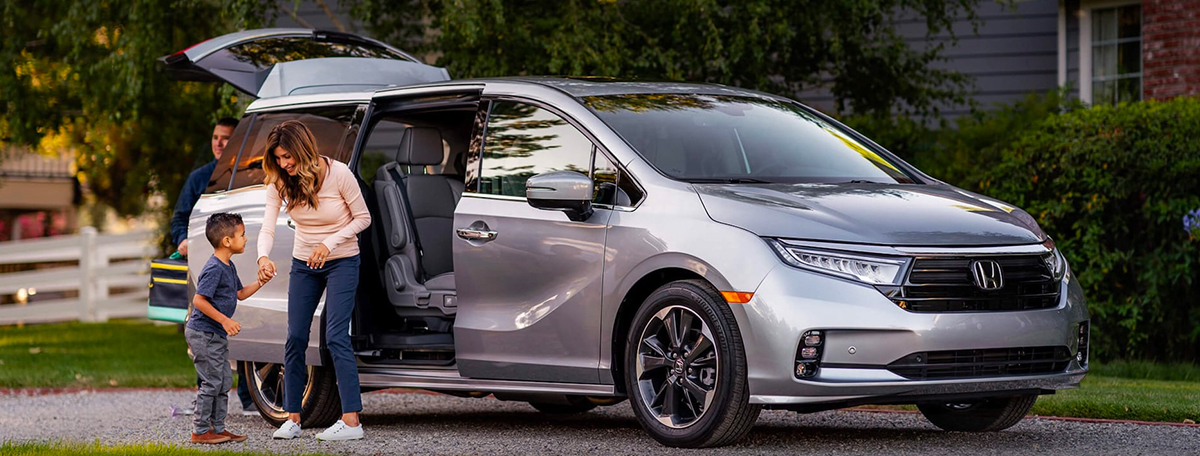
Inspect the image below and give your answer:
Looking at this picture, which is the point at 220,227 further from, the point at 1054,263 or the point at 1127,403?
the point at 1127,403

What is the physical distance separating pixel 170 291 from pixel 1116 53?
36.0 feet

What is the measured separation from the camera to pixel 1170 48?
51.2 ft

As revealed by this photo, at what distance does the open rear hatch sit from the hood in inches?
125

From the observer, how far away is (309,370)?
890cm

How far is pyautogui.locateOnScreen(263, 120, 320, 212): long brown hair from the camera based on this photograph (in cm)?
786

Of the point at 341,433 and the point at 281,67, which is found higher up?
the point at 281,67

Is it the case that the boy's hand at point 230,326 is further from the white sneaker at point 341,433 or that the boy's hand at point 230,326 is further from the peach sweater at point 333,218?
the white sneaker at point 341,433

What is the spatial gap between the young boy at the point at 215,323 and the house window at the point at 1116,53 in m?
10.9

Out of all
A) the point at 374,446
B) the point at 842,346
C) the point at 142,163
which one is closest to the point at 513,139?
the point at 374,446

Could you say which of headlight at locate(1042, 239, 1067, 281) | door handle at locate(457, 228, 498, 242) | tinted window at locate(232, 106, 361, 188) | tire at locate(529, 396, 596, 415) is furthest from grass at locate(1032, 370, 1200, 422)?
tinted window at locate(232, 106, 361, 188)

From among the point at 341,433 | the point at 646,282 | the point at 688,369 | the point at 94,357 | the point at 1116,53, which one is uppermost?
the point at 1116,53

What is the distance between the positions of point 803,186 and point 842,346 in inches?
39.2

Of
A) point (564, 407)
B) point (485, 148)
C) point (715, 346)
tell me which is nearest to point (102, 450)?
point (485, 148)

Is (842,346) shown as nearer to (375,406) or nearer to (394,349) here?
(394,349)
